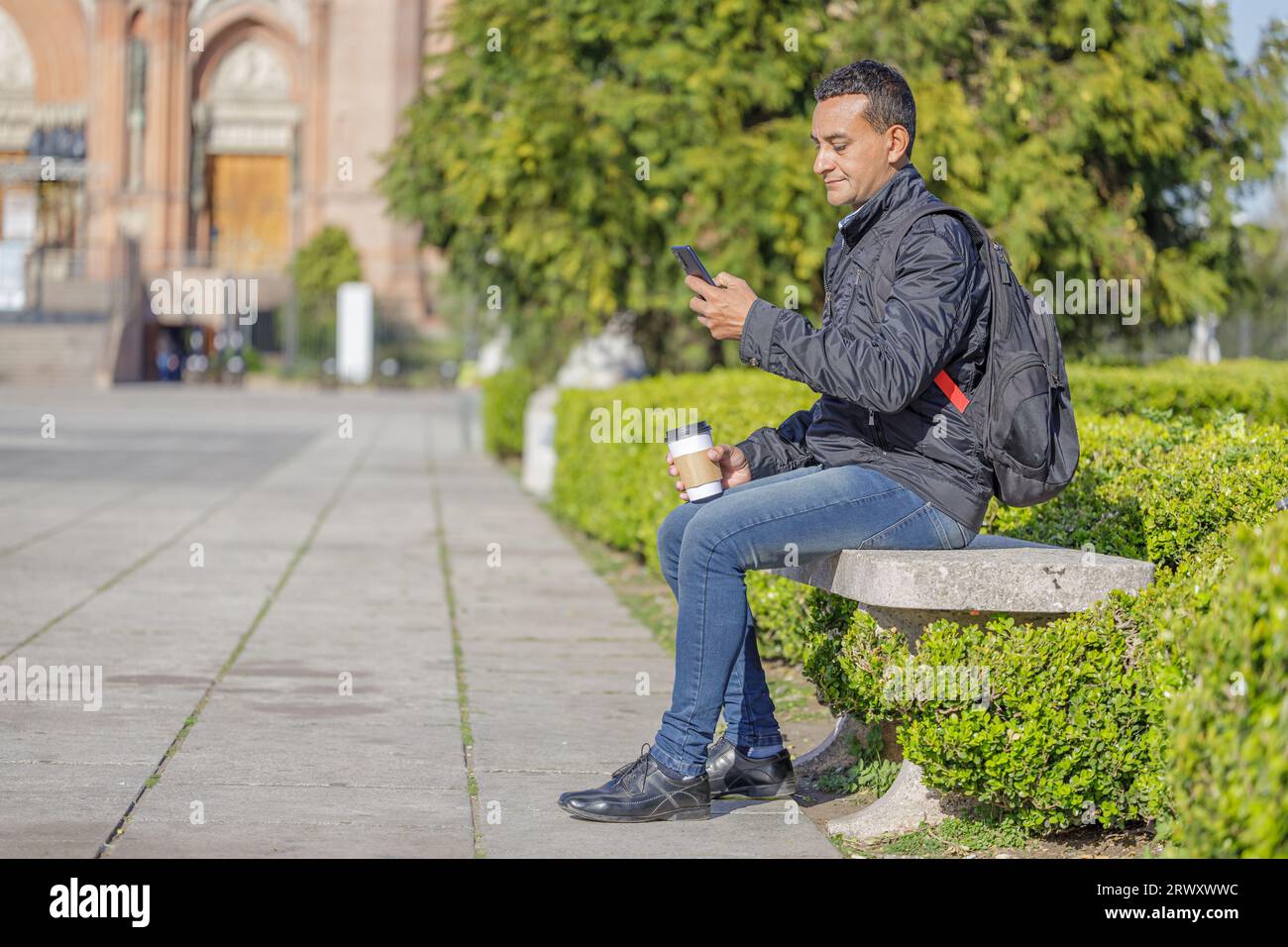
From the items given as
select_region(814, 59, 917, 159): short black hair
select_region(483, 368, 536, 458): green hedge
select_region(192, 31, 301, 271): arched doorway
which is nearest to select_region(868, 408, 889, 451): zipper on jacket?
select_region(814, 59, 917, 159): short black hair

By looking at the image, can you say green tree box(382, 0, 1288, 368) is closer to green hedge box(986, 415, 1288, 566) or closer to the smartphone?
green hedge box(986, 415, 1288, 566)

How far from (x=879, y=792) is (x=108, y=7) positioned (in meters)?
48.6

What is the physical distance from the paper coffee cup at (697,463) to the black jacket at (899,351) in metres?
0.34

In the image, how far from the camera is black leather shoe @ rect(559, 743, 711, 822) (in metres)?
4.84

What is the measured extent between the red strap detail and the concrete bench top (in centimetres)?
42

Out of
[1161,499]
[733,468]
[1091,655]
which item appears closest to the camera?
[1091,655]

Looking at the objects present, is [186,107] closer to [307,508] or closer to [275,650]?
[307,508]

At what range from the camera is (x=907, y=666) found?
457 centimetres

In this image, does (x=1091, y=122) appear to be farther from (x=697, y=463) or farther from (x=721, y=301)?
(x=721, y=301)

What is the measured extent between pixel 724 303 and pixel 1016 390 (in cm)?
82

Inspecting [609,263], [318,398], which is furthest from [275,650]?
[318,398]

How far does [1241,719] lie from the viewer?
3.24 meters

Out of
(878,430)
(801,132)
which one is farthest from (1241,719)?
(801,132)

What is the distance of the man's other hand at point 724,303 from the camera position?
14.9 feet
